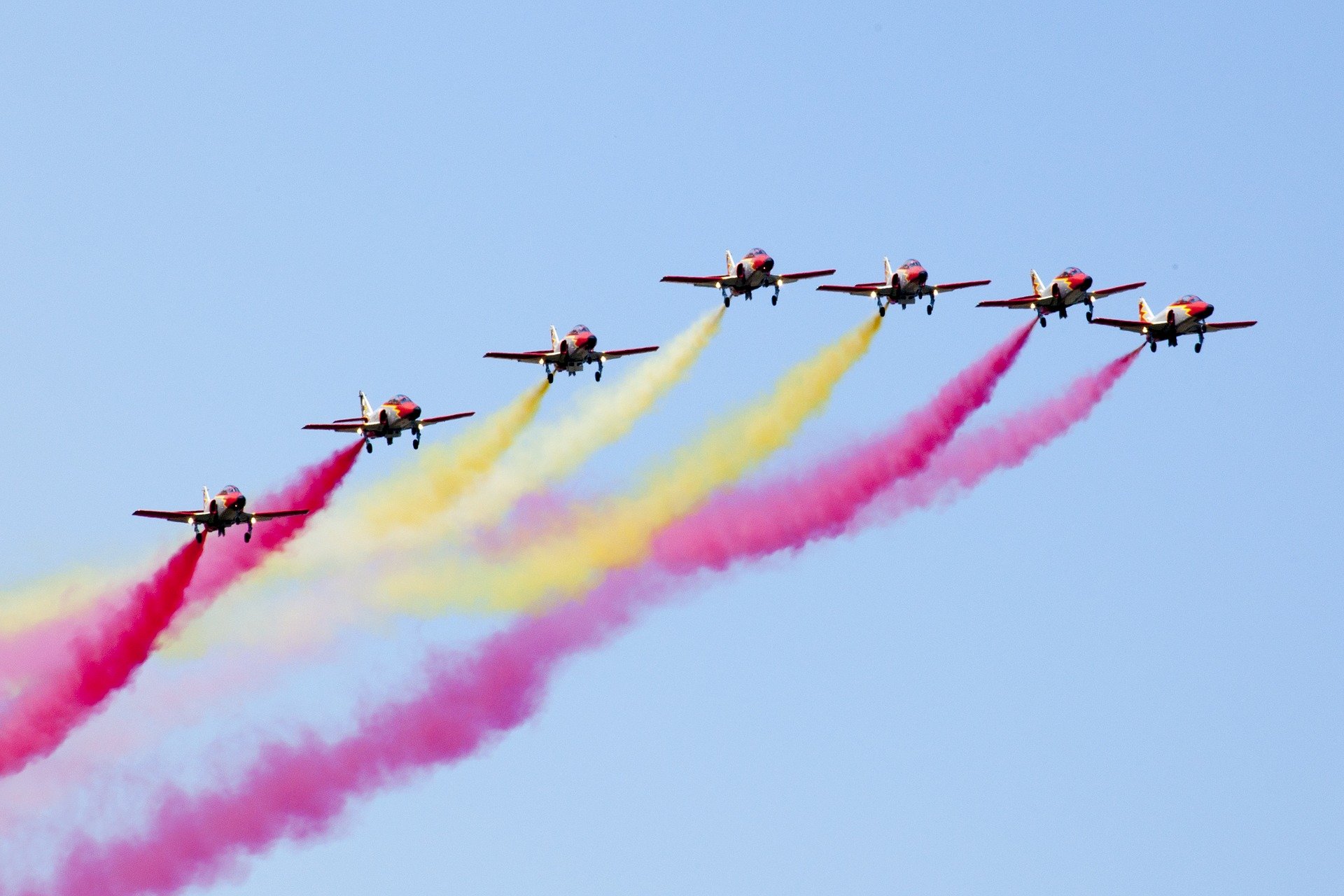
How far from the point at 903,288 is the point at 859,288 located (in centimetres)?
181

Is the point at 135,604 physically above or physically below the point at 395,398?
below

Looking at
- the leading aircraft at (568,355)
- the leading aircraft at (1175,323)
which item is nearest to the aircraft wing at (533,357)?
the leading aircraft at (568,355)

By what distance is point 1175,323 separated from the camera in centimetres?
9462

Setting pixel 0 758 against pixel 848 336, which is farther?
pixel 848 336

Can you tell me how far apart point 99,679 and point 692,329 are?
28.4 meters

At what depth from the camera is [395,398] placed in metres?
95.0

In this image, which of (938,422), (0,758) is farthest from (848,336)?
(0,758)

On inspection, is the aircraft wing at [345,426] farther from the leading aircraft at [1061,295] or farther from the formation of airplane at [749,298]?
the leading aircraft at [1061,295]

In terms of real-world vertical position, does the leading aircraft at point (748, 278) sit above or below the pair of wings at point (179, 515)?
above

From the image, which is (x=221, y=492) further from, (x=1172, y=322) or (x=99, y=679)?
(x=1172, y=322)

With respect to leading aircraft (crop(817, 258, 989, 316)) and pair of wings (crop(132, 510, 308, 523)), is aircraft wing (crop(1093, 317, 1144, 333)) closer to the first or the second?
leading aircraft (crop(817, 258, 989, 316))

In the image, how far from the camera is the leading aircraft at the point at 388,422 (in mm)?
94625

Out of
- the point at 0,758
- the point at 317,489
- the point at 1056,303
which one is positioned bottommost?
the point at 0,758

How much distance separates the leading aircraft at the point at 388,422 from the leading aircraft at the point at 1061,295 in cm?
2292
